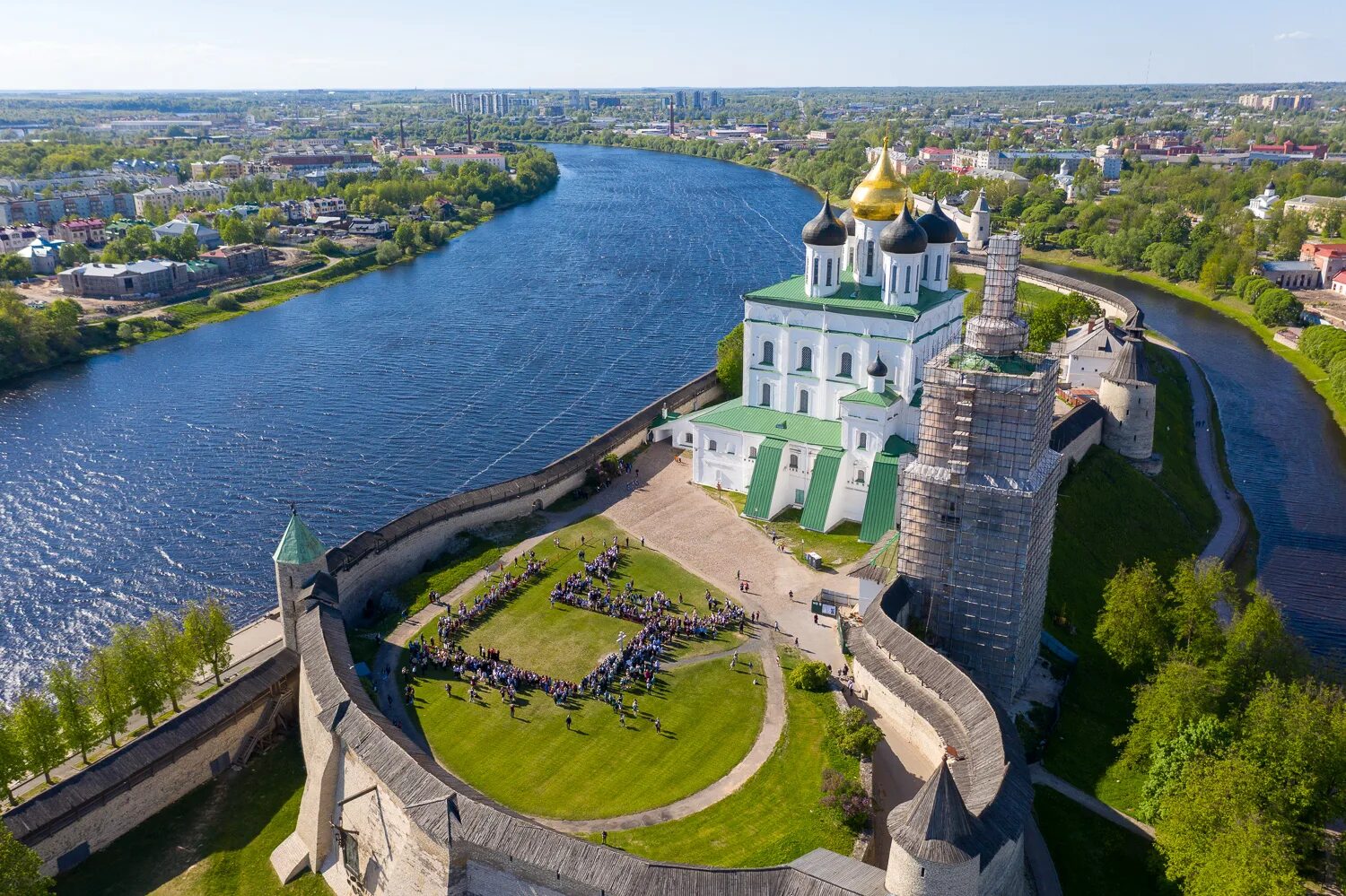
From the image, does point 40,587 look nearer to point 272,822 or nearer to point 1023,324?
point 272,822

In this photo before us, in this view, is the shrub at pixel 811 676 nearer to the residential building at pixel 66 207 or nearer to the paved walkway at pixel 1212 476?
the paved walkway at pixel 1212 476

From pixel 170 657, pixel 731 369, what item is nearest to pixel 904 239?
pixel 731 369

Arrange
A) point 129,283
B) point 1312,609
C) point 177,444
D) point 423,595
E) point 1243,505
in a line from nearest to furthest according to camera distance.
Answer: point 423,595, point 1312,609, point 1243,505, point 177,444, point 129,283

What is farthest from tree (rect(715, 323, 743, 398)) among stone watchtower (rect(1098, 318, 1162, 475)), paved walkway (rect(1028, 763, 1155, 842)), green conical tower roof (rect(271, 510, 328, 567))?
paved walkway (rect(1028, 763, 1155, 842))

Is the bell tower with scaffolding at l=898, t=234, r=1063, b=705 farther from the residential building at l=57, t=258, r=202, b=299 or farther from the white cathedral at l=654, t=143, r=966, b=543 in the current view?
the residential building at l=57, t=258, r=202, b=299

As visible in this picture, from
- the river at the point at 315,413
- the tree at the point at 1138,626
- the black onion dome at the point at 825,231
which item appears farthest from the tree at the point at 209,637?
the tree at the point at 1138,626

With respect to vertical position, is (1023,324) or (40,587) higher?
(1023,324)

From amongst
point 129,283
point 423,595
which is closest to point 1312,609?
point 423,595

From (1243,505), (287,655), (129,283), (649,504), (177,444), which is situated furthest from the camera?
(129,283)
